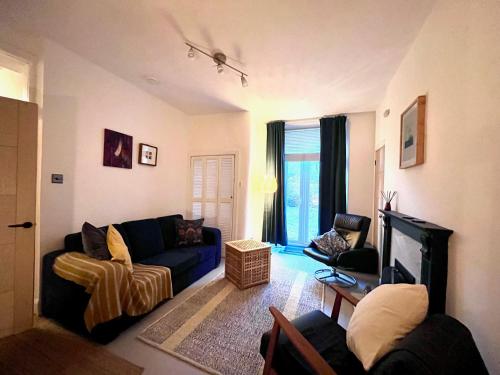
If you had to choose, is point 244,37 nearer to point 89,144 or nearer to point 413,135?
point 413,135

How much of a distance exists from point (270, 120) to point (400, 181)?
2.69 m

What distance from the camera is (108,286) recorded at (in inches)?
67.2

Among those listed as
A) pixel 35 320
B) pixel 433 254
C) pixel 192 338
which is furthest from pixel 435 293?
pixel 35 320

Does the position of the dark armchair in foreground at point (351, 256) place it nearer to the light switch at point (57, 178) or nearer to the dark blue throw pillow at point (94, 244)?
the dark blue throw pillow at point (94, 244)

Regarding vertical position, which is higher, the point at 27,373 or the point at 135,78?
the point at 135,78

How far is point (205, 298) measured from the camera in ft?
7.77

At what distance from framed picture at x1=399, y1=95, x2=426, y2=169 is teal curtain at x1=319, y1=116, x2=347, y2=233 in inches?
63.3

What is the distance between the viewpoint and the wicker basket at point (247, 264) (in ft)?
8.52

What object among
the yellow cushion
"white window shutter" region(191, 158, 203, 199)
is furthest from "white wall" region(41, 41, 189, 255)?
"white window shutter" region(191, 158, 203, 199)

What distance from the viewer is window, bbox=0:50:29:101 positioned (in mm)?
1858

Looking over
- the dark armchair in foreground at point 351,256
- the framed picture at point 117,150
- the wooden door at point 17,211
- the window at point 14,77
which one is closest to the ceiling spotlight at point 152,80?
the framed picture at point 117,150

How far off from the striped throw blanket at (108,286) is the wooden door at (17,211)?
280 millimetres

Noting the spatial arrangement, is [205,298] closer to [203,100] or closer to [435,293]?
[435,293]

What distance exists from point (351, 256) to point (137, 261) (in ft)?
8.78
